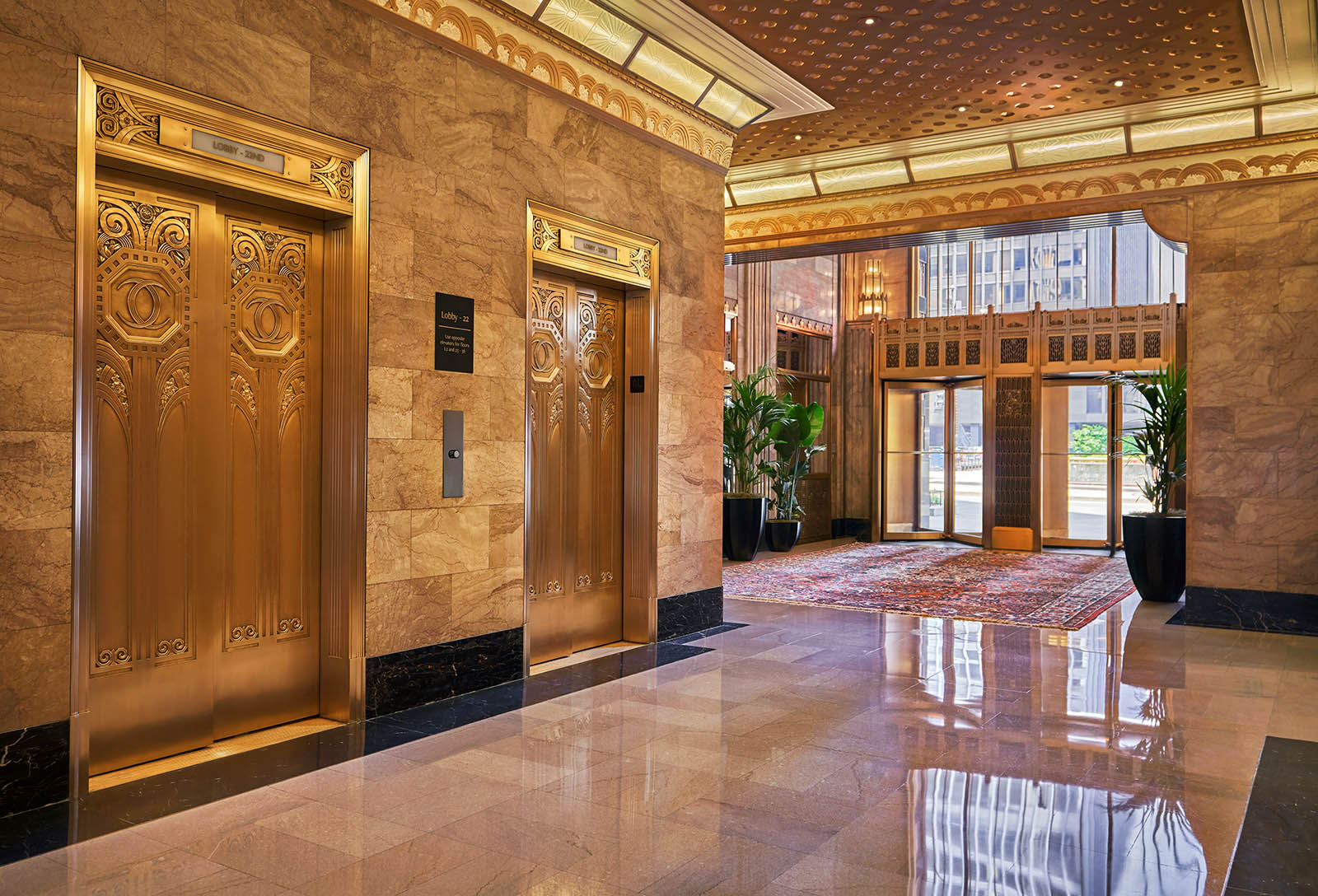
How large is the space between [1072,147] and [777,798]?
6530 mm

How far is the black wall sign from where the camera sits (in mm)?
4914

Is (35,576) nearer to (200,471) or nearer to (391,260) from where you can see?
(200,471)

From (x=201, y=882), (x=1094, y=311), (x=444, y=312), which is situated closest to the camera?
(x=201, y=882)

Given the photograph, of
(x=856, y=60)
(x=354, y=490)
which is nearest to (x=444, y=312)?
(x=354, y=490)

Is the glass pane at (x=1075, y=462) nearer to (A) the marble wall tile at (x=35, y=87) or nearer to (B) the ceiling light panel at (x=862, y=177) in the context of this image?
(B) the ceiling light panel at (x=862, y=177)

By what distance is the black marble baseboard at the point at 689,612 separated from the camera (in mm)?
6660

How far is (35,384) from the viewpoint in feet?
11.1

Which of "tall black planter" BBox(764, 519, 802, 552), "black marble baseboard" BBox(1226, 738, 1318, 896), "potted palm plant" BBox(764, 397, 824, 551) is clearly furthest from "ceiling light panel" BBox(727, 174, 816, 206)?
"black marble baseboard" BBox(1226, 738, 1318, 896)

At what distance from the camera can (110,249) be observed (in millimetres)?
3785

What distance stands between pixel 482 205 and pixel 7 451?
2.60 metres

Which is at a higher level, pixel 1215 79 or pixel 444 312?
pixel 1215 79

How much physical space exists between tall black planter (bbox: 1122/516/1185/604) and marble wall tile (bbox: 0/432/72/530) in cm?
809

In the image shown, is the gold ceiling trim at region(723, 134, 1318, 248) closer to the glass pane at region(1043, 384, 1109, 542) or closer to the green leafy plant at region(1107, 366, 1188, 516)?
the green leafy plant at region(1107, 366, 1188, 516)

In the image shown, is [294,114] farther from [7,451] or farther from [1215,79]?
[1215,79]
